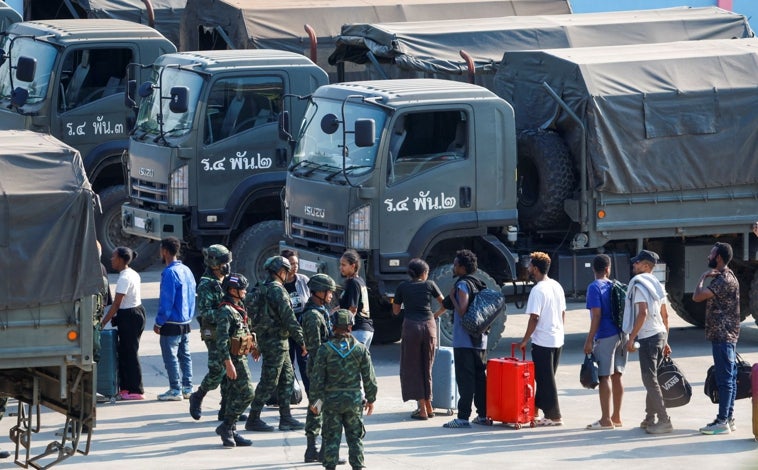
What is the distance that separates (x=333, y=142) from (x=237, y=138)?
245 cm

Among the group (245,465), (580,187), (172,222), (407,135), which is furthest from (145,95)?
(245,465)

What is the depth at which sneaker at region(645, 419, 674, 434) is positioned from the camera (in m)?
12.4

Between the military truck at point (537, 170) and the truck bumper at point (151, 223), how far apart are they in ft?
6.59

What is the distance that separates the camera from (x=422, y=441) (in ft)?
40.2

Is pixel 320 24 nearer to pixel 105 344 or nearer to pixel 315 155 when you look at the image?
pixel 315 155

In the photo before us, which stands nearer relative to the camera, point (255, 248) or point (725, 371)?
point (725, 371)

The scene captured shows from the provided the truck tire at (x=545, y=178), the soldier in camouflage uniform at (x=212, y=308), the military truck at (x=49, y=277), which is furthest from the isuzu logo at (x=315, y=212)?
the military truck at (x=49, y=277)

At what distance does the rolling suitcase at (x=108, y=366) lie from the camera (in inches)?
Result: 527

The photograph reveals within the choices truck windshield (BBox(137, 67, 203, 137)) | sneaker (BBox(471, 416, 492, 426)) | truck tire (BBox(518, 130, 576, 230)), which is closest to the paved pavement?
sneaker (BBox(471, 416, 492, 426))

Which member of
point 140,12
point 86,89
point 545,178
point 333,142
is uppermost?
point 140,12

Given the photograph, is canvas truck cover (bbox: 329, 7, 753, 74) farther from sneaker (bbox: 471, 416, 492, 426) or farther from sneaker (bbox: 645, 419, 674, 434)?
sneaker (bbox: 645, 419, 674, 434)

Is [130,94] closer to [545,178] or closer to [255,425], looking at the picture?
[545,178]

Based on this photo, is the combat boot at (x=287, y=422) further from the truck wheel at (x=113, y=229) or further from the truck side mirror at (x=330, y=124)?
the truck wheel at (x=113, y=229)

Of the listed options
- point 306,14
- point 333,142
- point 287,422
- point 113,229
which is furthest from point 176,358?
point 306,14
